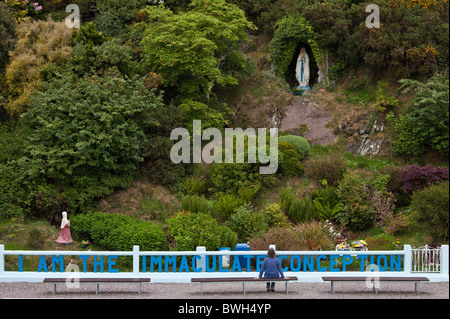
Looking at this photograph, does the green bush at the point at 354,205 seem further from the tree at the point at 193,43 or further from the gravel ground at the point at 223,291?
the tree at the point at 193,43

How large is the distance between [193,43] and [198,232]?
8.79 m

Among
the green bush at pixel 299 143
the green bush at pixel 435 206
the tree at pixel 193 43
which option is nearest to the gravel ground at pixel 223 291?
the green bush at pixel 435 206

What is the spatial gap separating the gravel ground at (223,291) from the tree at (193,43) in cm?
1063

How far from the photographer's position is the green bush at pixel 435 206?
15945mm

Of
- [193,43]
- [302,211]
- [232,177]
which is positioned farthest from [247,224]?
[193,43]

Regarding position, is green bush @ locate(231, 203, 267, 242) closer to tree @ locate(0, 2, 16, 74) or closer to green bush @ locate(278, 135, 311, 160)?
green bush @ locate(278, 135, 311, 160)

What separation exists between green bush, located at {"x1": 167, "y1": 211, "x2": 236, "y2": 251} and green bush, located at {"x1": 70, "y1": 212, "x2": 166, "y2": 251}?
514mm

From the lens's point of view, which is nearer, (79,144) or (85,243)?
(85,243)

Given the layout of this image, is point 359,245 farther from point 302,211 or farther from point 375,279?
point 375,279

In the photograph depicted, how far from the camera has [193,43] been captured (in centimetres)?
2167

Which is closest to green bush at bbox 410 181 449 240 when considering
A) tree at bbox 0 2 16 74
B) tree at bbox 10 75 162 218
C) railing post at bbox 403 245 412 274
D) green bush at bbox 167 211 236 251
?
railing post at bbox 403 245 412 274

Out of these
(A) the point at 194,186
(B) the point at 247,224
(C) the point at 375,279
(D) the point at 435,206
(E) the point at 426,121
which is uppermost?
(E) the point at 426,121

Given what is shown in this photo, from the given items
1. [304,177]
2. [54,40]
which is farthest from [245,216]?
[54,40]

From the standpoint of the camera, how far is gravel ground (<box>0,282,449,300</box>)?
12609 millimetres
